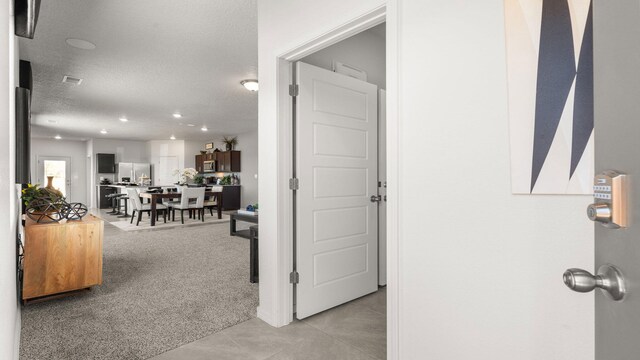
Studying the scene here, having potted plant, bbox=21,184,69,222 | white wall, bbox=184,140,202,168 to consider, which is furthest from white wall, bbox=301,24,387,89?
white wall, bbox=184,140,202,168

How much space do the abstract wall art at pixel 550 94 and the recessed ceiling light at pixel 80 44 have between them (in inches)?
160

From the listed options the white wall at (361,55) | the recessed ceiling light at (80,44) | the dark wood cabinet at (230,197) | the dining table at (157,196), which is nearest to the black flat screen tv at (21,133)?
the recessed ceiling light at (80,44)

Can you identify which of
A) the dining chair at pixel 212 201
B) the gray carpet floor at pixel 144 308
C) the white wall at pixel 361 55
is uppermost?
the white wall at pixel 361 55

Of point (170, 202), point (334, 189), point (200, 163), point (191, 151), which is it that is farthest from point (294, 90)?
point (191, 151)

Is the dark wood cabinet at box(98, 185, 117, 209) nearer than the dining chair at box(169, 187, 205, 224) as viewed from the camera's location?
No

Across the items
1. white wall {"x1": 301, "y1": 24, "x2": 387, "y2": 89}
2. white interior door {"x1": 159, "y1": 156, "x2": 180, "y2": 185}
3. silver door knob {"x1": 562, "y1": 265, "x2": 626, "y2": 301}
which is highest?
white wall {"x1": 301, "y1": 24, "x2": 387, "y2": 89}

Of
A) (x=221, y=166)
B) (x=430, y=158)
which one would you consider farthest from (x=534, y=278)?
(x=221, y=166)

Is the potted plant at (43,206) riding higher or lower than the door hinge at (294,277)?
higher

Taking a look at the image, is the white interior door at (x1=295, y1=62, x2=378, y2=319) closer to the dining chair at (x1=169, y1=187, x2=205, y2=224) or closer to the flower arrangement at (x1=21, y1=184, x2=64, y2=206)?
the flower arrangement at (x1=21, y1=184, x2=64, y2=206)

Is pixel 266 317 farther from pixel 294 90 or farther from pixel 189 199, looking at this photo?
pixel 189 199

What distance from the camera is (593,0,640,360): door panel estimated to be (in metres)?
0.49

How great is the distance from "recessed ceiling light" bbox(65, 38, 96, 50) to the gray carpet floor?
257 centimetres

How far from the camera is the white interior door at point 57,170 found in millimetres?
11461

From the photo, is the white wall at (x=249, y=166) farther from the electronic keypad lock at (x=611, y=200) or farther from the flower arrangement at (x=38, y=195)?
the electronic keypad lock at (x=611, y=200)
